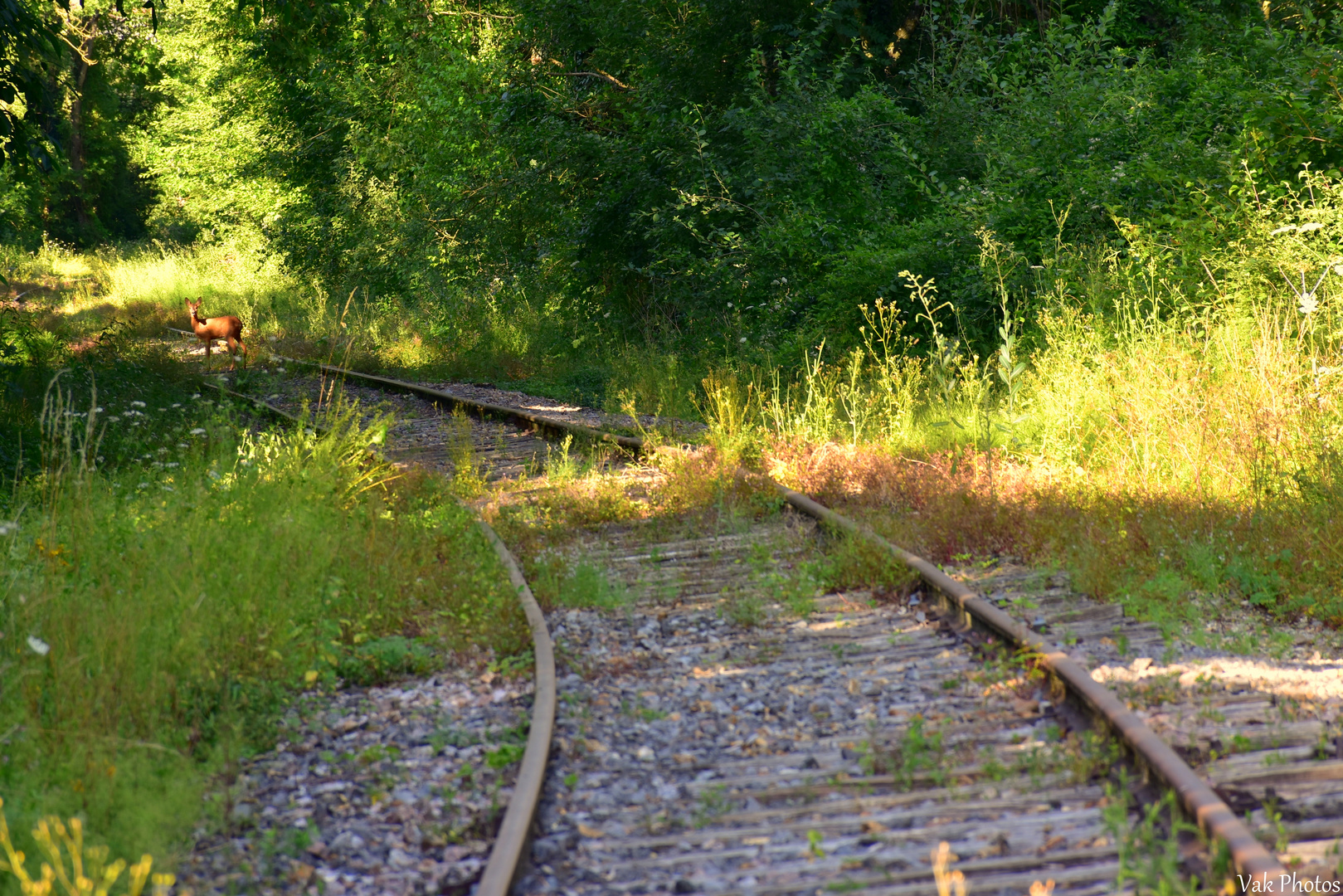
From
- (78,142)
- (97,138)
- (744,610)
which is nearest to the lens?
(744,610)

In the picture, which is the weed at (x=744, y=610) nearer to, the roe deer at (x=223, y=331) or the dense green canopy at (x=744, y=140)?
the dense green canopy at (x=744, y=140)

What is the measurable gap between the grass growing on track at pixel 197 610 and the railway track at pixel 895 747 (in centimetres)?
89

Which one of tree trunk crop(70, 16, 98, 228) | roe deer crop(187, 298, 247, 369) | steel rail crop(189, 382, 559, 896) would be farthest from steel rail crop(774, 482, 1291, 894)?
tree trunk crop(70, 16, 98, 228)

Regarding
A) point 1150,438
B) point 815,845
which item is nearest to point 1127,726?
point 815,845

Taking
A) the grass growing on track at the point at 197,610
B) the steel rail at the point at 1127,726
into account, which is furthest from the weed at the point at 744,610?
the grass growing on track at the point at 197,610

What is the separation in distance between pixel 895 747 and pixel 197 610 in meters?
3.23

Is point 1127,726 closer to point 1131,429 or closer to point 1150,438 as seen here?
point 1150,438

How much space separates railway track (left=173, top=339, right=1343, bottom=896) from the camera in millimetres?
3406

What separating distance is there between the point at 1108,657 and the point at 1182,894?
209cm

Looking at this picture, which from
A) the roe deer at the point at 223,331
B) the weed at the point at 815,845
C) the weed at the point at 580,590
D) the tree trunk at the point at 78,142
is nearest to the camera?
the weed at the point at 815,845

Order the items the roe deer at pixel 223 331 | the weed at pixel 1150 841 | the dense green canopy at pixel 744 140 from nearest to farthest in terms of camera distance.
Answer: the weed at pixel 1150 841, the dense green canopy at pixel 744 140, the roe deer at pixel 223 331

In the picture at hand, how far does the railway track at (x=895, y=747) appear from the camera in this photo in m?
3.41

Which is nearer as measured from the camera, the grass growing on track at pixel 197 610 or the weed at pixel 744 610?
the grass growing on track at pixel 197 610

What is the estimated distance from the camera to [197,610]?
510 cm
